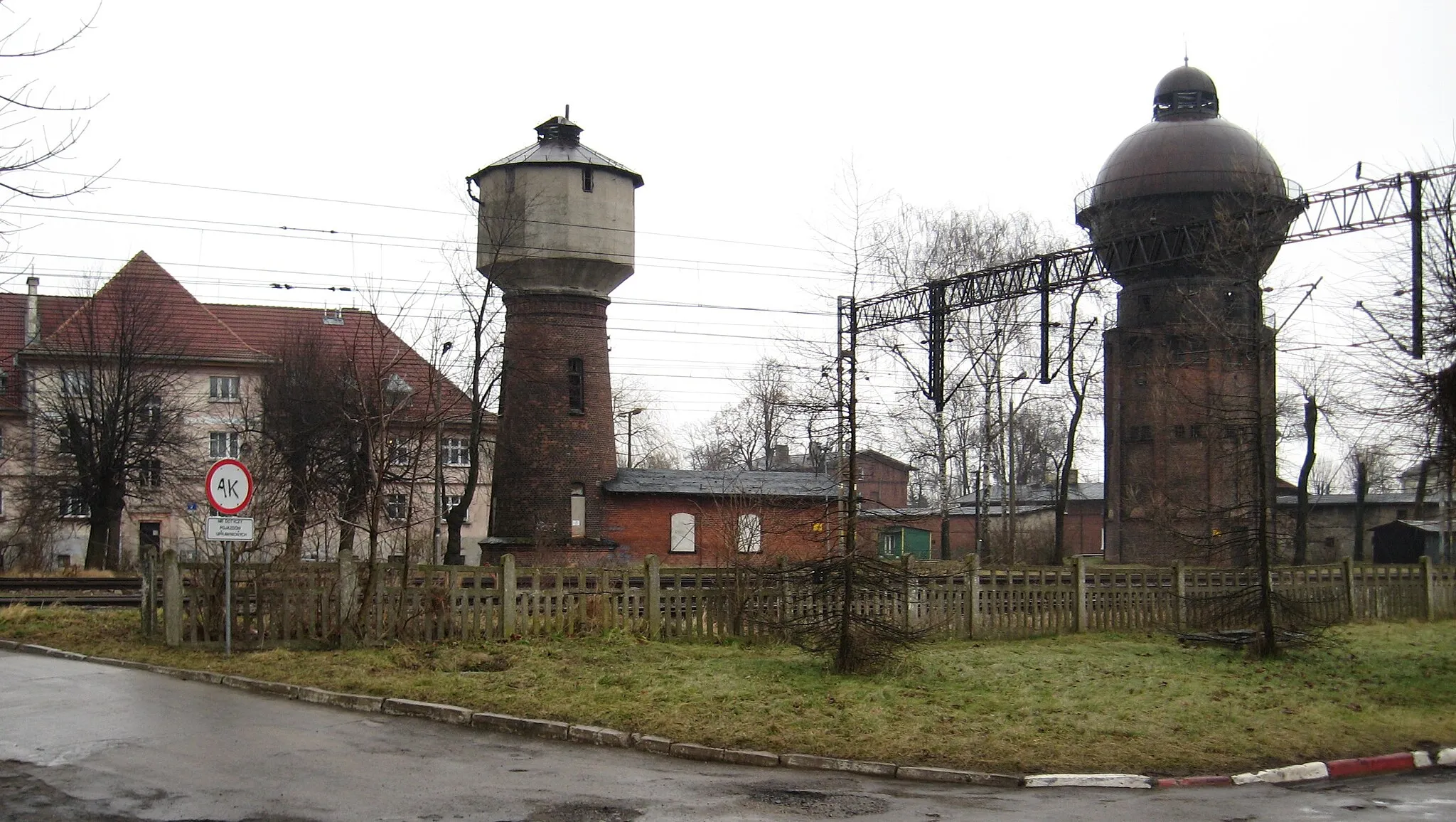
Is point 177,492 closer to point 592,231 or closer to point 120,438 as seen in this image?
point 120,438

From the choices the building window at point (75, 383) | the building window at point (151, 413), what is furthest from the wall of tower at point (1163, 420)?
the building window at point (75, 383)

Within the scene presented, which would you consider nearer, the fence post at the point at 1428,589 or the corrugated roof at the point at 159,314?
the fence post at the point at 1428,589

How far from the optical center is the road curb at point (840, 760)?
379 inches

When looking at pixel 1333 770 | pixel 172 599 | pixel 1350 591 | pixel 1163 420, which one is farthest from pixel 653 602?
pixel 1163 420

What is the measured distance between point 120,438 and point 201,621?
25.7 metres

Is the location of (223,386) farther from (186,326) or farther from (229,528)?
(229,528)

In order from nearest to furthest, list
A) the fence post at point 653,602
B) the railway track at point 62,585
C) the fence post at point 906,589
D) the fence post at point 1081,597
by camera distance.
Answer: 1. the fence post at point 906,589
2. the fence post at point 653,602
3. the fence post at point 1081,597
4. the railway track at point 62,585

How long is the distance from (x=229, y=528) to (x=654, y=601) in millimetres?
6260

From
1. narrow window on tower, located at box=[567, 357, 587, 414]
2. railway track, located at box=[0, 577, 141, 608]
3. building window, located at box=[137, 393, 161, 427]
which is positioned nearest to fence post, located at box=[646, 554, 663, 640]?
railway track, located at box=[0, 577, 141, 608]

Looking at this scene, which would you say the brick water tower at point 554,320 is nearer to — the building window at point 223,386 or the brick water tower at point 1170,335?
the brick water tower at point 1170,335

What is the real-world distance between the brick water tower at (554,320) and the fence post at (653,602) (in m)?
16.2

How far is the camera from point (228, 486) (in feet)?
50.4

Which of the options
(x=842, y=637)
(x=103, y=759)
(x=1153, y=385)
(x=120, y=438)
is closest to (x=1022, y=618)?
(x=842, y=637)

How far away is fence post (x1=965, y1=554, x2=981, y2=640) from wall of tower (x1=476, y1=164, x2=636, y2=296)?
16799 millimetres
